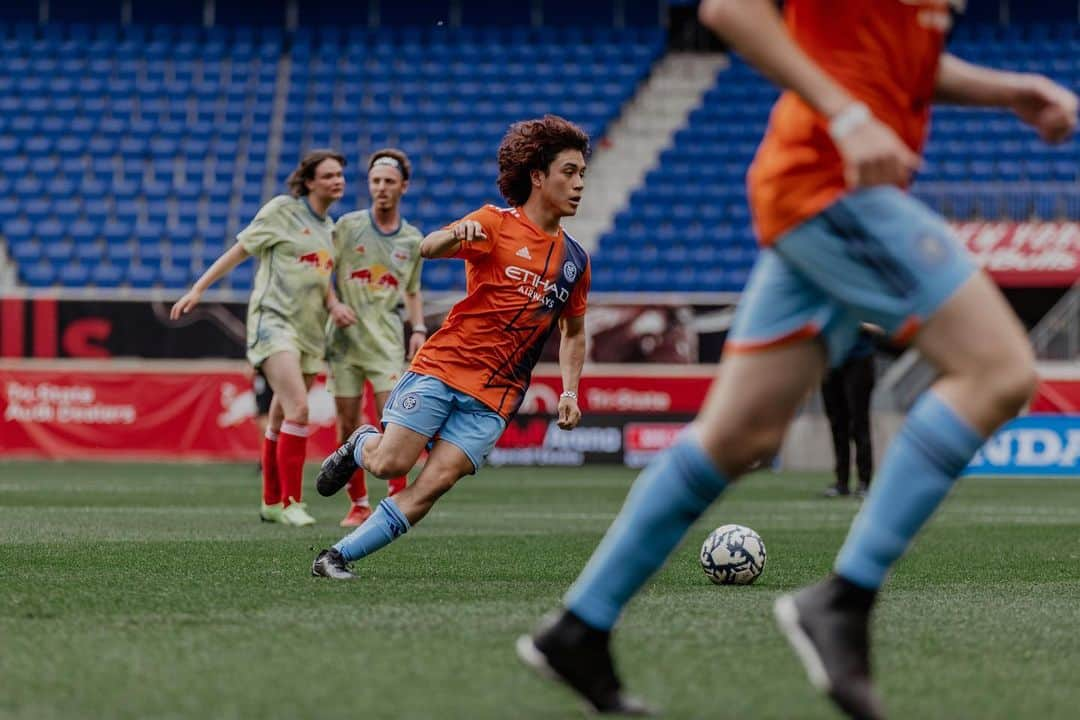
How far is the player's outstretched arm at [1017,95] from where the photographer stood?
3.72 meters

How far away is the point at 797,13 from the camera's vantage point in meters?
3.67

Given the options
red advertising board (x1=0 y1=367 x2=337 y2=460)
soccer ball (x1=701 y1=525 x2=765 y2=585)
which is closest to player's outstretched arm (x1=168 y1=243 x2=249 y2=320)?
soccer ball (x1=701 y1=525 x2=765 y2=585)

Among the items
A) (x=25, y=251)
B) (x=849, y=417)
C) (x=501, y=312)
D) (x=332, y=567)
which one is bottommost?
(x=25, y=251)

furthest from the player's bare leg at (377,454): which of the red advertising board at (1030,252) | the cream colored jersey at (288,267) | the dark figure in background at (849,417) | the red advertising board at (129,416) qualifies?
the red advertising board at (1030,252)

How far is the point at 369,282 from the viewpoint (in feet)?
35.6

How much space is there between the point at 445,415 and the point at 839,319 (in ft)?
11.7

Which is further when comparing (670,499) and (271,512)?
(271,512)

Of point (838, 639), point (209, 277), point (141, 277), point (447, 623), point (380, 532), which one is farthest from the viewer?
point (141, 277)

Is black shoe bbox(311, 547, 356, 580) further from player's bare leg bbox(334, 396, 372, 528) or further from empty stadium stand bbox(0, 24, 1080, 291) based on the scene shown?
empty stadium stand bbox(0, 24, 1080, 291)

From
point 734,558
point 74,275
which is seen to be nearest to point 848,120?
point 734,558

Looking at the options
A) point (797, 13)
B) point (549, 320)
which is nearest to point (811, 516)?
point (549, 320)

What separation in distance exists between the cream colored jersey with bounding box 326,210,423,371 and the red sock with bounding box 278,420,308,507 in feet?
2.04

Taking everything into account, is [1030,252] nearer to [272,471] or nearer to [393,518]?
[272,471]

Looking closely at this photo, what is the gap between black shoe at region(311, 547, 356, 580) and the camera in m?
6.88
